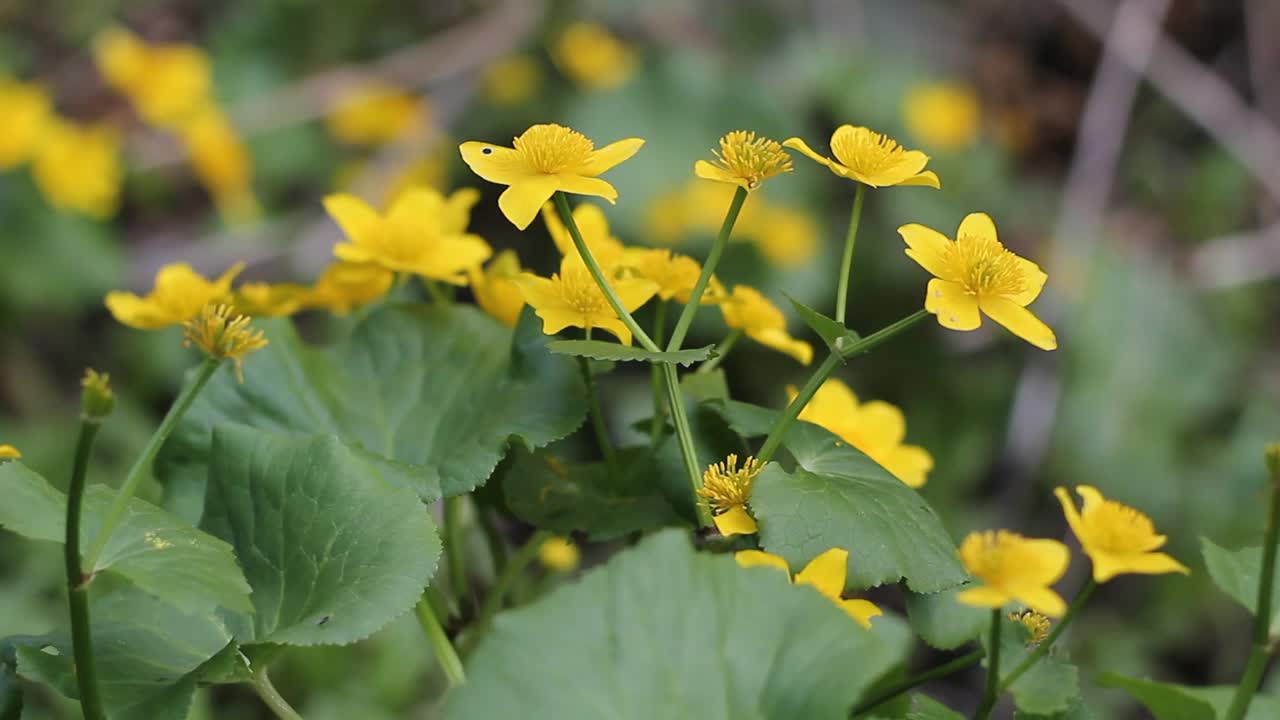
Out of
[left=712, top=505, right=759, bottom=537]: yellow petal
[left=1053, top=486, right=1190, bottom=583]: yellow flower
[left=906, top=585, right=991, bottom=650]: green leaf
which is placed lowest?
[left=906, top=585, right=991, bottom=650]: green leaf

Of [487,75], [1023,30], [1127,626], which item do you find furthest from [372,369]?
[1023,30]

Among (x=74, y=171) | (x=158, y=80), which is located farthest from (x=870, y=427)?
(x=158, y=80)

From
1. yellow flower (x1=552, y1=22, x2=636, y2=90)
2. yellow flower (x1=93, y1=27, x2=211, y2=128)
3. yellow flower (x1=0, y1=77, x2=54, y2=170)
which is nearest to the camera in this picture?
yellow flower (x1=0, y1=77, x2=54, y2=170)

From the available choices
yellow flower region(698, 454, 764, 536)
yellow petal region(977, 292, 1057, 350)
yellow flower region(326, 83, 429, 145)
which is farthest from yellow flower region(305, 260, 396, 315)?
yellow flower region(326, 83, 429, 145)

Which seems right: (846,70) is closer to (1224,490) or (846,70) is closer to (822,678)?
(1224,490)

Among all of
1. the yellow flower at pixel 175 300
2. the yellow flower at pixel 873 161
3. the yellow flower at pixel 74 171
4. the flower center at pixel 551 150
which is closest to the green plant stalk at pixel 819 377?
the yellow flower at pixel 873 161

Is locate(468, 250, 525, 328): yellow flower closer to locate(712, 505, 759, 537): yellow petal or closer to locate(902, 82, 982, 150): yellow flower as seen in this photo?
locate(712, 505, 759, 537): yellow petal

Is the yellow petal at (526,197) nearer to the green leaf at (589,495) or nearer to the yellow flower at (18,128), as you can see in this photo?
the green leaf at (589,495)
